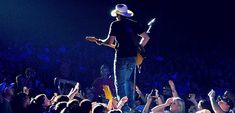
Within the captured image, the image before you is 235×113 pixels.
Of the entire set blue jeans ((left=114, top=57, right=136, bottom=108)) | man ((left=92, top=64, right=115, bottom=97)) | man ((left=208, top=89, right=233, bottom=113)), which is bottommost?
man ((left=208, top=89, right=233, bottom=113))

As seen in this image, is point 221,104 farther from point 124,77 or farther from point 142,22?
point 142,22

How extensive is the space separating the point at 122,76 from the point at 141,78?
666 centimetres

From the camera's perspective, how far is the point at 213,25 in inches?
714

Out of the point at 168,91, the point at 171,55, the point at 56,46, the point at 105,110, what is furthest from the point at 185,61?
the point at 105,110

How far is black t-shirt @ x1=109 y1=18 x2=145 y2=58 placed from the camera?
25.5 ft

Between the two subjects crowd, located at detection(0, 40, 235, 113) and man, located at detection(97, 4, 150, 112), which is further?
crowd, located at detection(0, 40, 235, 113)

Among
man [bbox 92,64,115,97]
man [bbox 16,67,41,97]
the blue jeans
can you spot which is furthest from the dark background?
the blue jeans

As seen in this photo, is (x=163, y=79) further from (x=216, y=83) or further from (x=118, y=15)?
(x=118, y=15)

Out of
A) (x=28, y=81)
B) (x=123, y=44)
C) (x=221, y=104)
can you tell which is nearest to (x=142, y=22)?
(x=28, y=81)

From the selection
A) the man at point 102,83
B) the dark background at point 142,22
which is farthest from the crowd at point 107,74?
the dark background at point 142,22

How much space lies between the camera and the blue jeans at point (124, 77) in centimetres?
780

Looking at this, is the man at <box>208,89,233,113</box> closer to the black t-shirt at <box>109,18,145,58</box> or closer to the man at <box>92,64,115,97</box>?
the black t-shirt at <box>109,18,145,58</box>

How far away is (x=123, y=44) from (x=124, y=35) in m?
0.15

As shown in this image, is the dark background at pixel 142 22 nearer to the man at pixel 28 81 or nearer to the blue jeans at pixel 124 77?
the man at pixel 28 81
